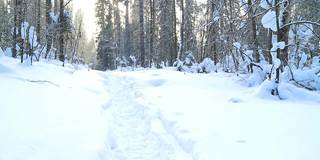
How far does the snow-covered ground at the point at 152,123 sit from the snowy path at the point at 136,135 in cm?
1

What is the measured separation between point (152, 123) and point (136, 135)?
51 centimetres

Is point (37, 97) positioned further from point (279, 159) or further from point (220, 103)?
point (279, 159)

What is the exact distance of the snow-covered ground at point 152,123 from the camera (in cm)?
422

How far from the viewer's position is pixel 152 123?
21.5 ft

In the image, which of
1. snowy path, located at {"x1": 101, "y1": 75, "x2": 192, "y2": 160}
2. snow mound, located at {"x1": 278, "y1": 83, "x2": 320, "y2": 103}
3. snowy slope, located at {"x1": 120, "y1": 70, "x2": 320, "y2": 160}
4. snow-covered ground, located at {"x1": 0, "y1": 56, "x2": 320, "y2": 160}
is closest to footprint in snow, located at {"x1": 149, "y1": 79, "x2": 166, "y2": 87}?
snowy slope, located at {"x1": 120, "y1": 70, "x2": 320, "y2": 160}

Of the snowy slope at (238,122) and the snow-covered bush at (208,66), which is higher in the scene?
the snow-covered bush at (208,66)

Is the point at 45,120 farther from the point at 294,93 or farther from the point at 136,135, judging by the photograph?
the point at 294,93

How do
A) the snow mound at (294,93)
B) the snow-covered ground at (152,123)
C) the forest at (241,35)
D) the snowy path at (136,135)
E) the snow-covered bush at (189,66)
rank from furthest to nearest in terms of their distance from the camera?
the snow-covered bush at (189,66) → the forest at (241,35) → the snow mound at (294,93) → the snowy path at (136,135) → the snow-covered ground at (152,123)

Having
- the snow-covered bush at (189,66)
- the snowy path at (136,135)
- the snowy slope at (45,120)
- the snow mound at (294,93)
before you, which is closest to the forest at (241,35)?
the snow-covered bush at (189,66)

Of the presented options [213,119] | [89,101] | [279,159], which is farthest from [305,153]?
[89,101]

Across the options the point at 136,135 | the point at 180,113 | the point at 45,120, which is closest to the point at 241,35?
the point at 180,113

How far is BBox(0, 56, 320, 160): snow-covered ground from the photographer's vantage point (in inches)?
166

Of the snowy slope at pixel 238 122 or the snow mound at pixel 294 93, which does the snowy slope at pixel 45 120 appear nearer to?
the snowy slope at pixel 238 122

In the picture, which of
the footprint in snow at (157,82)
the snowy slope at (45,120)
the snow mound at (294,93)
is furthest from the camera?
the footprint in snow at (157,82)
